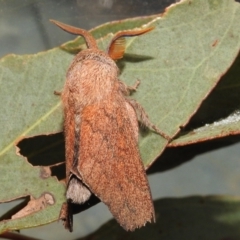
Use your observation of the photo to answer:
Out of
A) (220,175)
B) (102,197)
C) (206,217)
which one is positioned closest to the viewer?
(102,197)

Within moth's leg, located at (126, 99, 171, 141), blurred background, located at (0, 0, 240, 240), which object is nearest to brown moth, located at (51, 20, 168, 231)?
moth's leg, located at (126, 99, 171, 141)

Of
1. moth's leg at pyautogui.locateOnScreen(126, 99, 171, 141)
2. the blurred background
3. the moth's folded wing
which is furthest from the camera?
the blurred background

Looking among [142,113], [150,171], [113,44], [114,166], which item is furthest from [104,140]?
[150,171]

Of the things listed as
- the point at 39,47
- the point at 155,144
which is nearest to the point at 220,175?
the point at 155,144

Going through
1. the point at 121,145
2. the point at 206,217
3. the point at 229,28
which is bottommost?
the point at 206,217

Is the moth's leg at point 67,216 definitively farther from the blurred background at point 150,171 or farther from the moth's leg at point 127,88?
the blurred background at point 150,171

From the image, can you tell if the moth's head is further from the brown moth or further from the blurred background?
the blurred background

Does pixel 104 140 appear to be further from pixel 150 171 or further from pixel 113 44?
pixel 150 171

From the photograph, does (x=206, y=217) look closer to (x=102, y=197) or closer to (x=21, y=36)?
(x=102, y=197)
